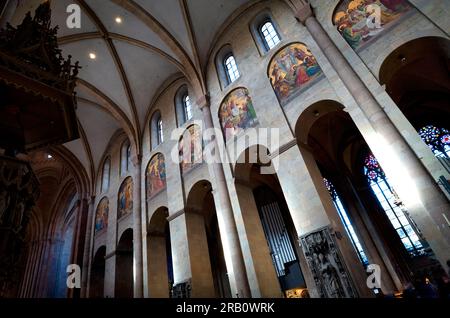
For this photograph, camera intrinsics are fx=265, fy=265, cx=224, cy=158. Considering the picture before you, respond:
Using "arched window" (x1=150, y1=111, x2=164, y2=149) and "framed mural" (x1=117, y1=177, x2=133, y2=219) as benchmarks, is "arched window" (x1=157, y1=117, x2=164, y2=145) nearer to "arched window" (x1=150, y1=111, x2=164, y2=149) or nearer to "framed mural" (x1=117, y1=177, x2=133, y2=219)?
"arched window" (x1=150, y1=111, x2=164, y2=149)

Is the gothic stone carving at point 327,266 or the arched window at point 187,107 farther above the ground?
the arched window at point 187,107

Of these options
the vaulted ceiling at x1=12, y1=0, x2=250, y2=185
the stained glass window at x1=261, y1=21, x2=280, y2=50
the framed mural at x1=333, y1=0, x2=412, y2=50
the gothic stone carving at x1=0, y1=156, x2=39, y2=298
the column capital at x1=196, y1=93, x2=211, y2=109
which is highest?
the vaulted ceiling at x1=12, y1=0, x2=250, y2=185

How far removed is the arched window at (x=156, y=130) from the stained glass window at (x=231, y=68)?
466 centimetres

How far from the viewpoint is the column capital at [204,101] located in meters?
11.3

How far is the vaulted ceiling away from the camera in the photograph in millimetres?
11570

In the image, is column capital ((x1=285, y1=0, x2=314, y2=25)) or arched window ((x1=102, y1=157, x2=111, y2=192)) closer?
column capital ((x1=285, y1=0, x2=314, y2=25))

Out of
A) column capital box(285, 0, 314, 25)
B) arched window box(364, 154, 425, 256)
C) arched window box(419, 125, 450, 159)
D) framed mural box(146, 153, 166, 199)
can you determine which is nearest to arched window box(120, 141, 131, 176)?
framed mural box(146, 153, 166, 199)

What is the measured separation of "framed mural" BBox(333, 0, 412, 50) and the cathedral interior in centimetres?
4

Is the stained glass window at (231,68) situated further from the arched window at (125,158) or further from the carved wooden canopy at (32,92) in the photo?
the arched window at (125,158)

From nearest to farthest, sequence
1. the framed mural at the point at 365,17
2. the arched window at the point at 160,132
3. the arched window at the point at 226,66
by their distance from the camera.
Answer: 1. the framed mural at the point at 365,17
2. the arched window at the point at 226,66
3. the arched window at the point at 160,132

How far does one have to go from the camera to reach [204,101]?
11.4 m

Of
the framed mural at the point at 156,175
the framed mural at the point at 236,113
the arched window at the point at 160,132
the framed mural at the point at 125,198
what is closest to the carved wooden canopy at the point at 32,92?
the framed mural at the point at 236,113
